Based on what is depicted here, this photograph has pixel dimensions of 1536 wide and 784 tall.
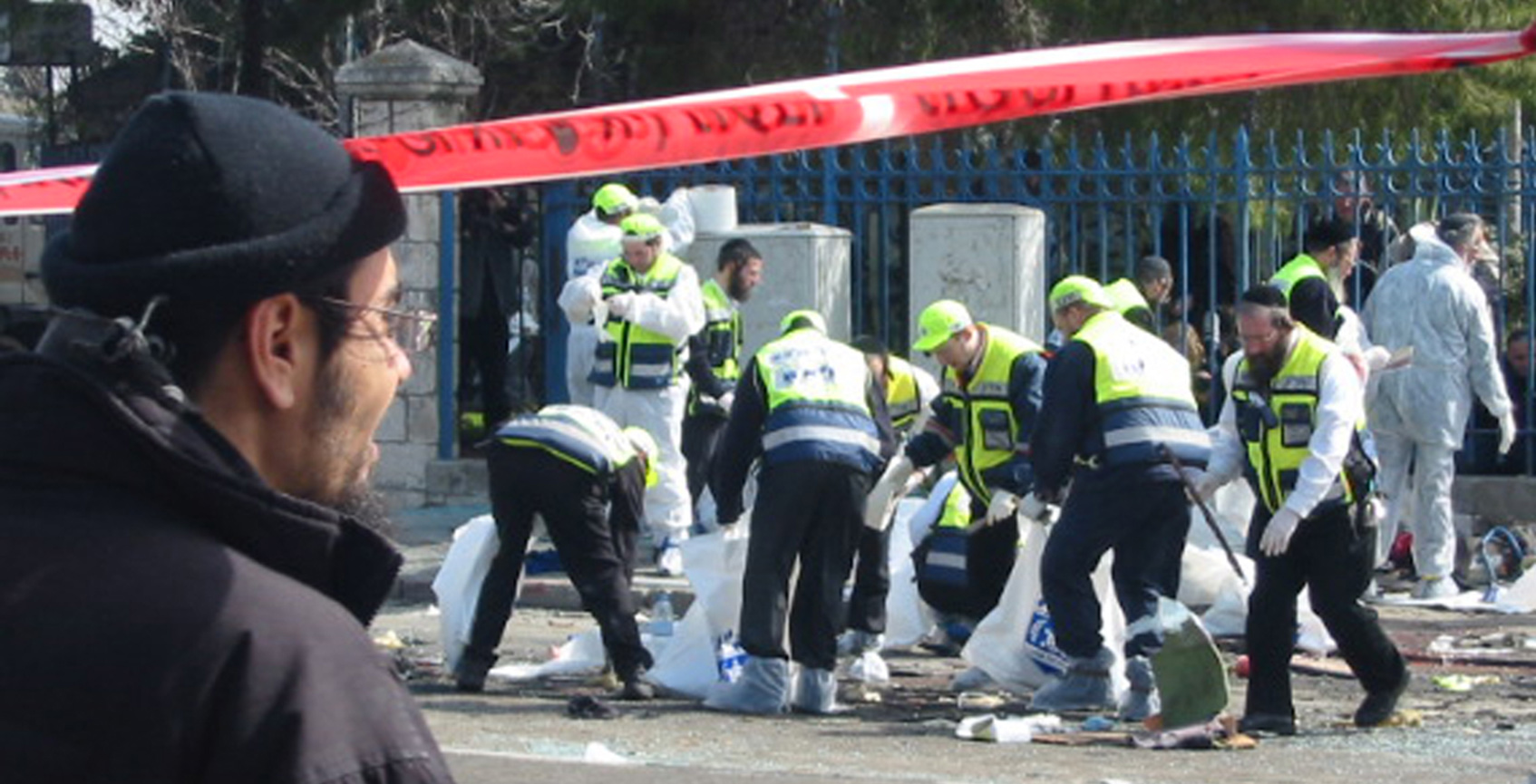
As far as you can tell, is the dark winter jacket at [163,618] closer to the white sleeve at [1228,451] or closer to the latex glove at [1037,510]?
the white sleeve at [1228,451]

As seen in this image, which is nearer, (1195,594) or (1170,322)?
(1195,594)

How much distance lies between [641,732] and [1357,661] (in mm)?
2602

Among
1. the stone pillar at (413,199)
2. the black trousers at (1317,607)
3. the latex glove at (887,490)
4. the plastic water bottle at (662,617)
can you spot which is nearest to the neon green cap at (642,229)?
the plastic water bottle at (662,617)

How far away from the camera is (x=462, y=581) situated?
11.1 meters

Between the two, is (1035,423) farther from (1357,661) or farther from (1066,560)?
(1357,661)

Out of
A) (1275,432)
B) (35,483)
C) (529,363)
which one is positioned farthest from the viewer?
(529,363)

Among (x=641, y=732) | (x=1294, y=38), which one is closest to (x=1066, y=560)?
(x=641, y=732)

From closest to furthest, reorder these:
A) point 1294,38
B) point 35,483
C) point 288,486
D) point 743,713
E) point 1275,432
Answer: point 35,483, point 288,486, point 1294,38, point 1275,432, point 743,713

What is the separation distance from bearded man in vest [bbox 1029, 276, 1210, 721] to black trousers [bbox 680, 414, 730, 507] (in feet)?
14.7

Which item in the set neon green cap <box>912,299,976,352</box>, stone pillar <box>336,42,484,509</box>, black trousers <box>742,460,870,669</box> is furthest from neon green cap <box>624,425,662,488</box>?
stone pillar <box>336,42,484,509</box>

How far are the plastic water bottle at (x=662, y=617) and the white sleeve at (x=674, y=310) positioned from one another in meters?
1.57

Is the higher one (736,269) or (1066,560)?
(736,269)

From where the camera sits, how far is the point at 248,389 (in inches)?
85.7

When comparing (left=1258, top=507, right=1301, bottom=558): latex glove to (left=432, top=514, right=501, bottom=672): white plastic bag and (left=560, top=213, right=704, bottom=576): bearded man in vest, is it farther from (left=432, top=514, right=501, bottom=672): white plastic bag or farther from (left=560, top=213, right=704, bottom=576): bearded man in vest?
(left=560, top=213, right=704, bottom=576): bearded man in vest
